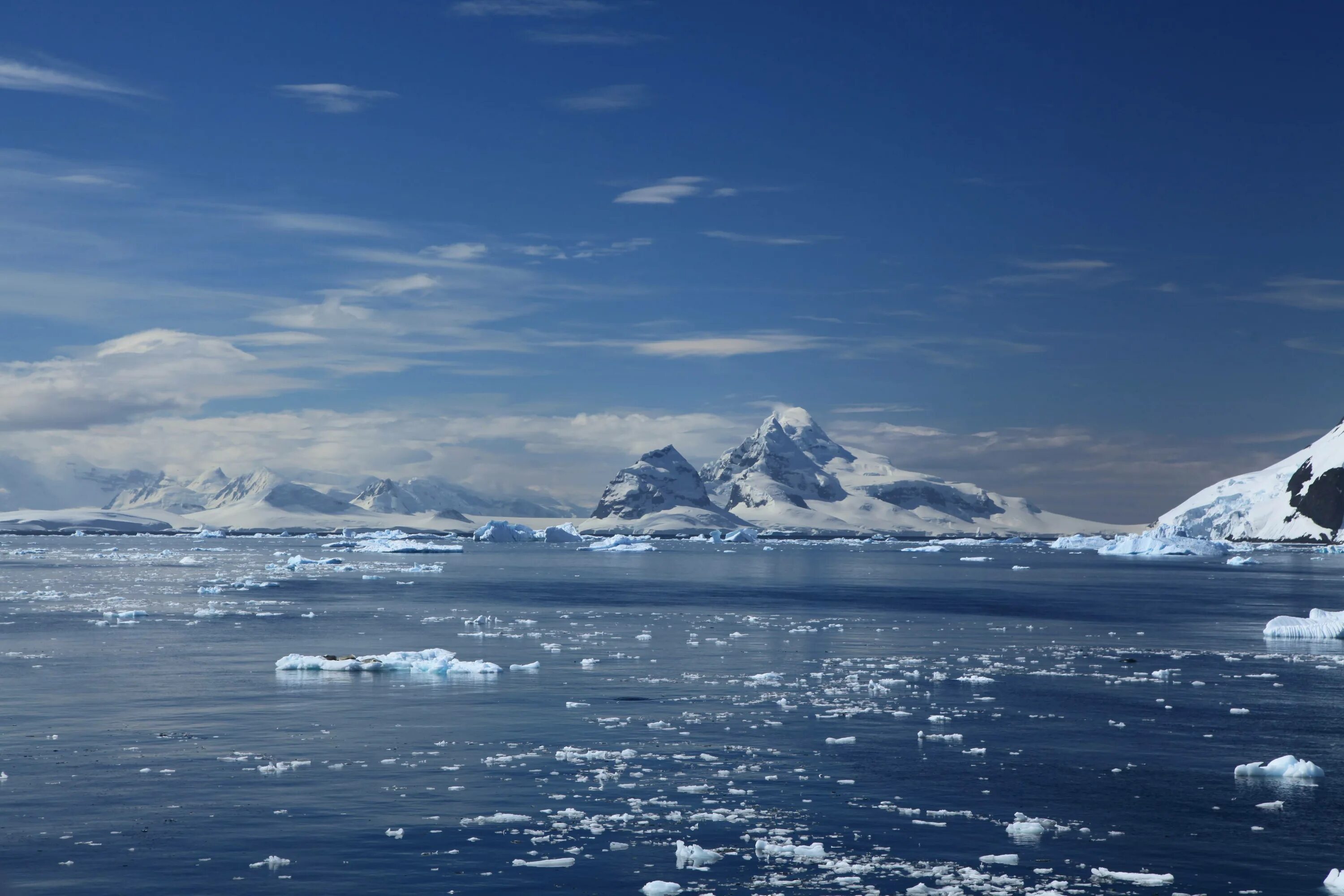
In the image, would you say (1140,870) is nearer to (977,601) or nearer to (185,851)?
(185,851)

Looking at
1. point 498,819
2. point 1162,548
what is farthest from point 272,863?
point 1162,548

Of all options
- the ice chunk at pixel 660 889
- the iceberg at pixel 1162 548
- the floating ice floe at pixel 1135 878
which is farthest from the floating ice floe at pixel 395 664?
the iceberg at pixel 1162 548

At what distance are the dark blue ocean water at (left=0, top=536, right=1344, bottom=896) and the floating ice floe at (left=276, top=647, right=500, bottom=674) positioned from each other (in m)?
0.87

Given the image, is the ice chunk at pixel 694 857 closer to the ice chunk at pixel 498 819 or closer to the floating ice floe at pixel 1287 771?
the ice chunk at pixel 498 819

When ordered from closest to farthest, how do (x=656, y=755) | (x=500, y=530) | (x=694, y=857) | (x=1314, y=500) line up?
(x=694, y=857), (x=656, y=755), (x=1314, y=500), (x=500, y=530)

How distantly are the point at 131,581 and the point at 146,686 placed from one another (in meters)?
51.8

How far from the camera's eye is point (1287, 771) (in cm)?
1878

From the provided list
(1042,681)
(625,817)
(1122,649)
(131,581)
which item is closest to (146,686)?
(625,817)

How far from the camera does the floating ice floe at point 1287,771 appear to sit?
18750 millimetres

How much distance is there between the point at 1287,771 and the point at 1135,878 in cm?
690

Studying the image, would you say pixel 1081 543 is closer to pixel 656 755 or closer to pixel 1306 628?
pixel 1306 628

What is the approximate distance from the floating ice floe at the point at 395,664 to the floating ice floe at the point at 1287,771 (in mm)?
18271

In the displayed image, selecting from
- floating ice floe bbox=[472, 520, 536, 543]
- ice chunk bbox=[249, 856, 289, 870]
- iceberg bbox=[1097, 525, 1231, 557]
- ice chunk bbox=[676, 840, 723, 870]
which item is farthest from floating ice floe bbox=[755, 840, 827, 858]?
floating ice floe bbox=[472, 520, 536, 543]

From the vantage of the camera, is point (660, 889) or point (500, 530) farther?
point (500, 530)
